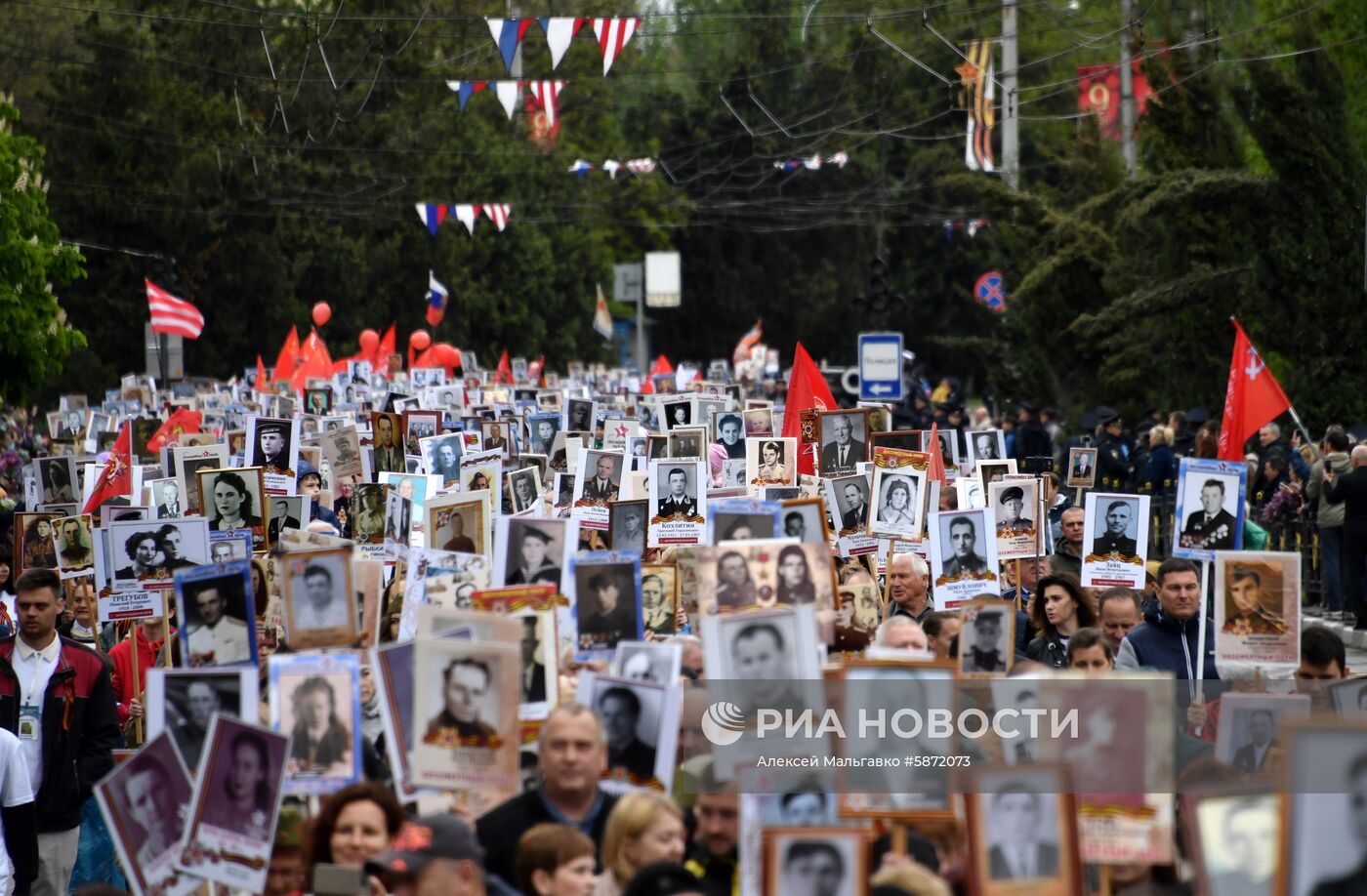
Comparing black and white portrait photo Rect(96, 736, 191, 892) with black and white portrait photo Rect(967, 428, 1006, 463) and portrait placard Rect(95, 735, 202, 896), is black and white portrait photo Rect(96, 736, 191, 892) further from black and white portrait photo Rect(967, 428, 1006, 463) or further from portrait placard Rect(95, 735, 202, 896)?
black and white portrait photo Rect(967, 428, 1006, 463)

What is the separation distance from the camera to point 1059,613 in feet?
28.6

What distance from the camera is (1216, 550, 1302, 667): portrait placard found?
7207mm

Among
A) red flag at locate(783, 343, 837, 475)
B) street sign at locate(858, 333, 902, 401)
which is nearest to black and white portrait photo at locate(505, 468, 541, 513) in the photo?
red flag at locate(783, 343, 837, 475)

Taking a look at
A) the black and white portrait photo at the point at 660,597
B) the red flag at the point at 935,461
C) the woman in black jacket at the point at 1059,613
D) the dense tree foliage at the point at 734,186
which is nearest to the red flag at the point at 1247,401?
the red flag at the point at 935,461

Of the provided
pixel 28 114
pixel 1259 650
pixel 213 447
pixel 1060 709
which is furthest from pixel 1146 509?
pixel 28 114

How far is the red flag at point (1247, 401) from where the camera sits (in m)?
15.0

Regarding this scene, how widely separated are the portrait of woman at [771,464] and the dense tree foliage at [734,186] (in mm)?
9156

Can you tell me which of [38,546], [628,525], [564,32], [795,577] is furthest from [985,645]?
[564,32]

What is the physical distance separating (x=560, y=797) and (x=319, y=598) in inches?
70.6

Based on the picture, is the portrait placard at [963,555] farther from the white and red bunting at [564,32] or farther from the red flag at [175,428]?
the white and red bunting at [564,32]

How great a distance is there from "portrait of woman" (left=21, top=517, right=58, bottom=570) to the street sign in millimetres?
13979

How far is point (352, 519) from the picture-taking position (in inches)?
480

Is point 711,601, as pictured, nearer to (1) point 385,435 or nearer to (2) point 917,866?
(2) point 917,866

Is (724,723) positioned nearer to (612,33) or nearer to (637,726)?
(637,726)
